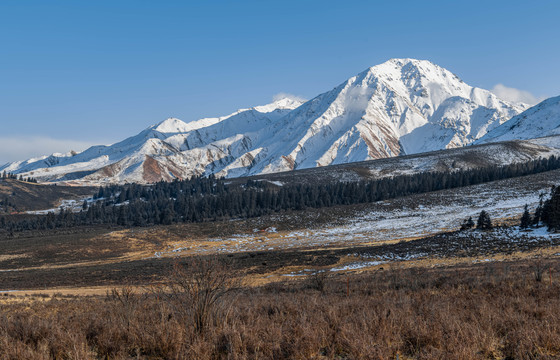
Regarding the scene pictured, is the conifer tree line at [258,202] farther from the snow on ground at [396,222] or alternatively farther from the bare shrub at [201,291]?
the bare shrub at [201,291]

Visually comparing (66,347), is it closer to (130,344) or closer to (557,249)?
(130,344)

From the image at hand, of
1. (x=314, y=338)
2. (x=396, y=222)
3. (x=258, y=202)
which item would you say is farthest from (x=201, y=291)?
(x=258, y=202)

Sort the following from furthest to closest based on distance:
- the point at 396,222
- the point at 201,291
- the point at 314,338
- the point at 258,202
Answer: the point at 258,202, the point at 396,222, the point at 201,291, the point at 314,338

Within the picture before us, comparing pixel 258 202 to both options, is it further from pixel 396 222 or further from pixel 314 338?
pixel 314 338

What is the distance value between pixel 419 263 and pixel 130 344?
1200 inches

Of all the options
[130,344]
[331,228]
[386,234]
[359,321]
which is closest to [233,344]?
[130,344]

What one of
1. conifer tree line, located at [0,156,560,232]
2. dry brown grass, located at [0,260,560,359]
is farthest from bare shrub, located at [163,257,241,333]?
conifer tree line, located at [0,156,560,232]

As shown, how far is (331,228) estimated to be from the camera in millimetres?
78938

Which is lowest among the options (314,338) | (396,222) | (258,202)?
(396,222)

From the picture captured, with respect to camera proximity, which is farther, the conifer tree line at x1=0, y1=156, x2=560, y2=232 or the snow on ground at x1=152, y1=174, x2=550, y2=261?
the conifer tree line at x1=0, y1=156, x2=560, y2=232

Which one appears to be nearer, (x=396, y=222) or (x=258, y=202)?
(x=396, y=222)

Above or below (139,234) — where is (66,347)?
above

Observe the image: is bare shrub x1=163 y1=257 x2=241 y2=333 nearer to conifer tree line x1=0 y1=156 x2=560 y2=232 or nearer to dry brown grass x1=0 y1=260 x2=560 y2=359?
dry brown grass x1=0 y1=260 x2=560 y2=359

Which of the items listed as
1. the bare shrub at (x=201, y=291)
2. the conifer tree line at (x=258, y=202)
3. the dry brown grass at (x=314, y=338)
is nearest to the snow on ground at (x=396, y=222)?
the conifer tree line at (x=258, y=202)
